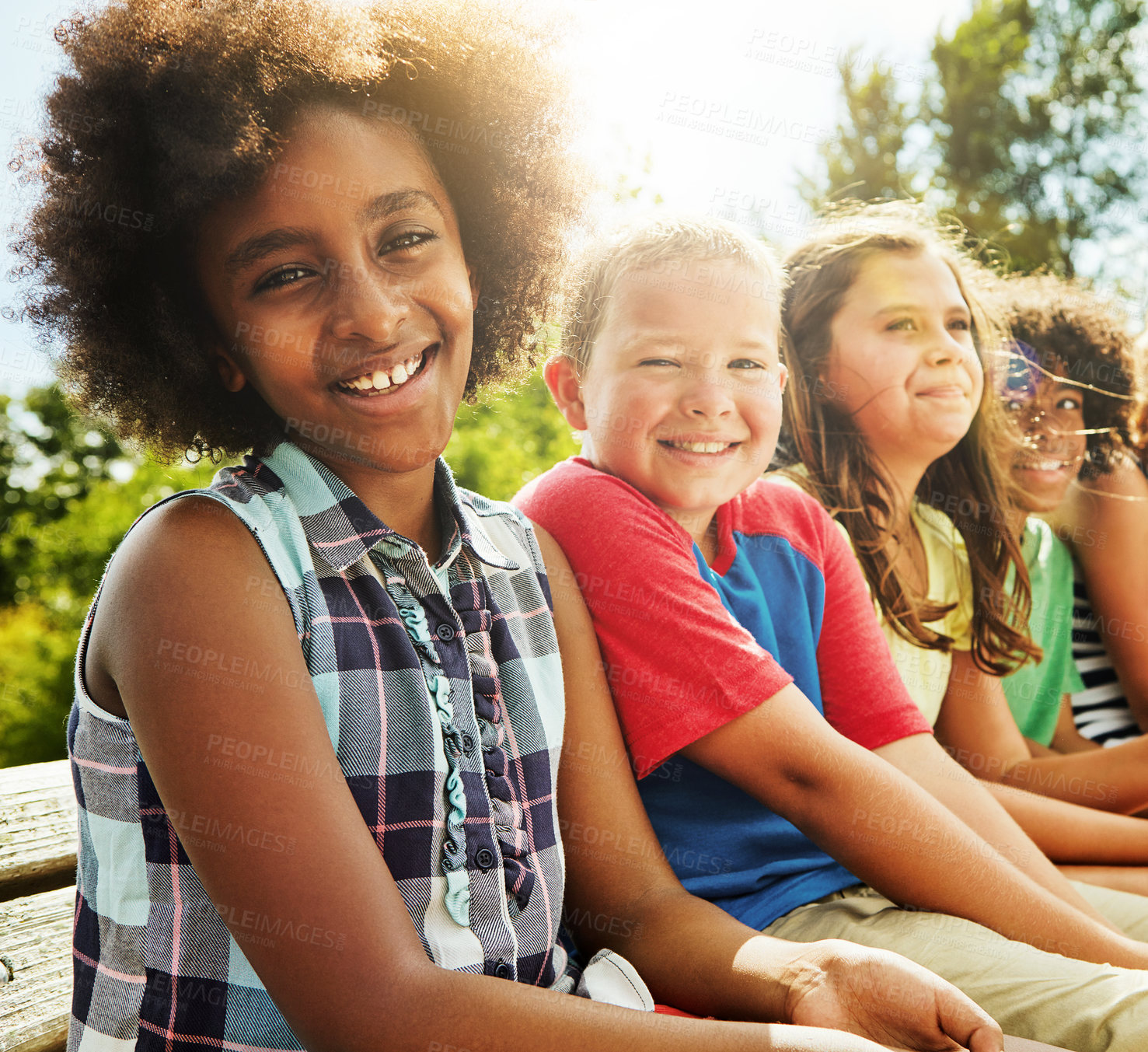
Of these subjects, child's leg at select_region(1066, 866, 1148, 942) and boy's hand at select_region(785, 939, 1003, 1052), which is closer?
boy's hand at select_region(785, 939, 1003, 1052)

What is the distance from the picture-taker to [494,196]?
1682 mm

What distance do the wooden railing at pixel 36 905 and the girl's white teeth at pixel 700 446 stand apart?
50.6 inches

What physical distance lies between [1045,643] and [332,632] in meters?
2.32

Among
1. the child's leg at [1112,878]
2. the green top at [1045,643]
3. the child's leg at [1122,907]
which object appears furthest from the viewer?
the green top at [1045,643]

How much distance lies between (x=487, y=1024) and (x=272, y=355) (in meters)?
0.88

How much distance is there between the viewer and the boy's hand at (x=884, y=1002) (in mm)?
1207

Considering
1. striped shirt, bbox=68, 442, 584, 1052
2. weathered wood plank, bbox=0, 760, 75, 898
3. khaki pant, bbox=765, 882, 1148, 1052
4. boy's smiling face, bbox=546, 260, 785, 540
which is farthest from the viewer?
boy's smiling face, bbox=546, 260, 785, 540

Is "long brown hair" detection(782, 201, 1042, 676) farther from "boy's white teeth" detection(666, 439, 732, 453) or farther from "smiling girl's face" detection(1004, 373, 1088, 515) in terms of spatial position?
"boy's white teeth" detection(666, 439, 732, 453)

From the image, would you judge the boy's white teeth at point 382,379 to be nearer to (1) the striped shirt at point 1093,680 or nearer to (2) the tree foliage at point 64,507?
(2) the tree foliage at point 64,507

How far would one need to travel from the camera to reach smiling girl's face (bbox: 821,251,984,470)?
7.77 feet

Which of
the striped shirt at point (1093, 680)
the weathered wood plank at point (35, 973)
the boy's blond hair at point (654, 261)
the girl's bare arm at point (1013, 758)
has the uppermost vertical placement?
the boy's blond hair at point (654, 261)

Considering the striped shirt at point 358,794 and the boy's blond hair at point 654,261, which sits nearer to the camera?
the striped shirt at point 358,794

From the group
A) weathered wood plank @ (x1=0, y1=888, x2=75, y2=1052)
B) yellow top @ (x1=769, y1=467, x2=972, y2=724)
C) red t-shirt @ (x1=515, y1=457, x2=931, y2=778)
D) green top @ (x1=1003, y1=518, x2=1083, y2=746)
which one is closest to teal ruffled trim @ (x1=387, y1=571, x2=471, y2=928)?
red t-shirt @ (x1=515, y1=457, x2=931, y2=778)

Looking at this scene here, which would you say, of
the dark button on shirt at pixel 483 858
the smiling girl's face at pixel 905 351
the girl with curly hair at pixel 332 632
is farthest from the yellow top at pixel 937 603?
the dark button on shirt at pixel 483 858
